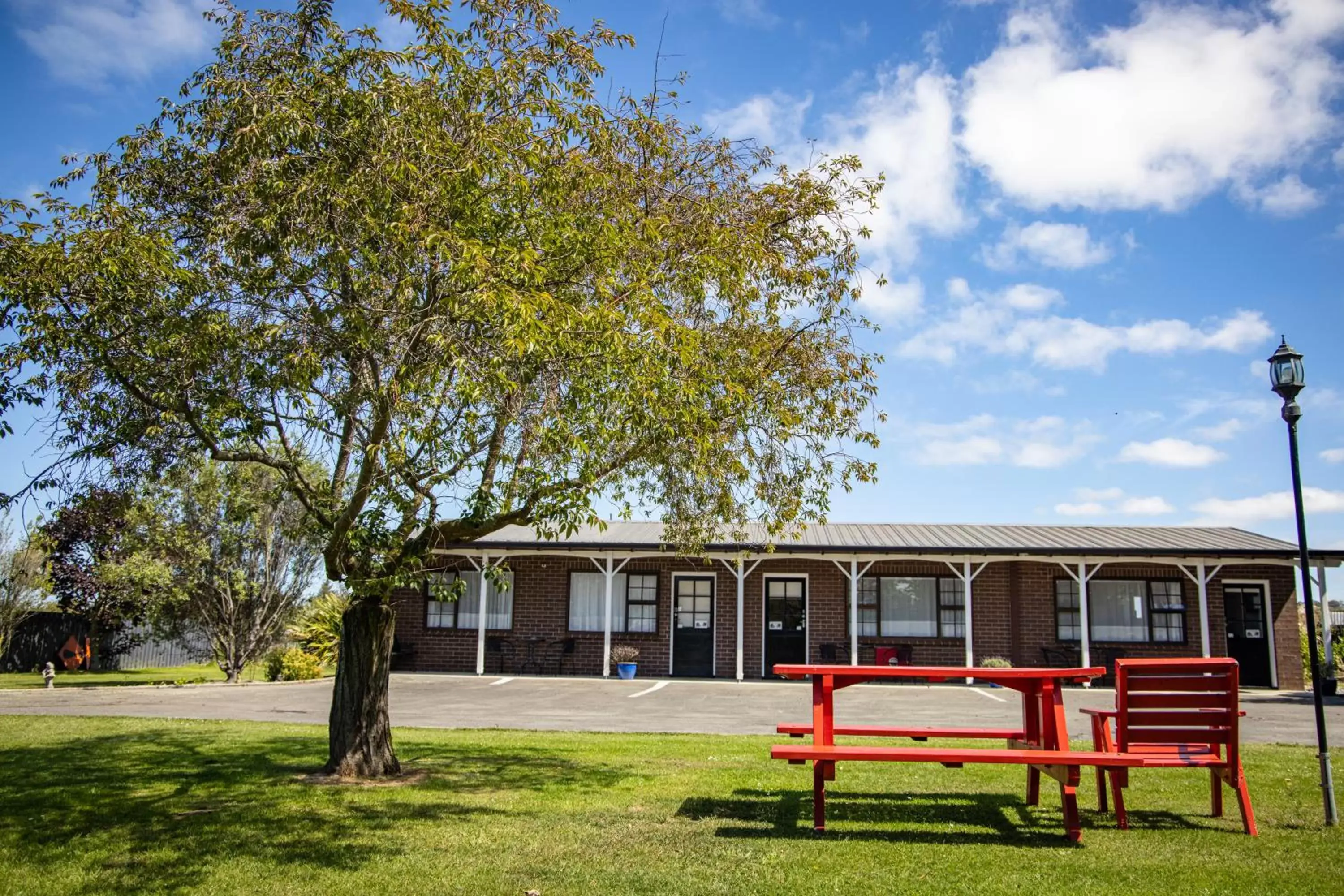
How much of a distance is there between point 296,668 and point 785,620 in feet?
34.8

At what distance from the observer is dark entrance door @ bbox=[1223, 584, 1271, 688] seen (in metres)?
21.2

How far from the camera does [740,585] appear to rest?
2044cm

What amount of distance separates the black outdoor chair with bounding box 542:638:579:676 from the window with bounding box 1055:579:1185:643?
35.9 feet

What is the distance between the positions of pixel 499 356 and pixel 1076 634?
63.5 ft

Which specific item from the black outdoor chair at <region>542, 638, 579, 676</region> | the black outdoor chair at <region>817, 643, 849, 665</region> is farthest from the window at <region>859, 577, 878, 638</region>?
the black outdoor chair at <region>542, 638, 579, 676</region>

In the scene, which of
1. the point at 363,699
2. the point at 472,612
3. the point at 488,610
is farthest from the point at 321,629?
the point at 363,699

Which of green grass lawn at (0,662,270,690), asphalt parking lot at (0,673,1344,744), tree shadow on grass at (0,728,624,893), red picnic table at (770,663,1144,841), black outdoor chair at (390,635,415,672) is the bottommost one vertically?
green grass lawn at (0,662,270,690)

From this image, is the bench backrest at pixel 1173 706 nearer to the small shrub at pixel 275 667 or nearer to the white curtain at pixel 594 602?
the white curtain at pixel 594 602

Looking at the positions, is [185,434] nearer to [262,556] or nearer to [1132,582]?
[262,556]

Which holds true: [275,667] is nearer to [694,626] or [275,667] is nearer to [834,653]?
[694,626]

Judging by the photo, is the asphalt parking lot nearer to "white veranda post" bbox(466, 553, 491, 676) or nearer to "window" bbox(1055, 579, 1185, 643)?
"white veranda post" bbox(466, 553, 491, 676)

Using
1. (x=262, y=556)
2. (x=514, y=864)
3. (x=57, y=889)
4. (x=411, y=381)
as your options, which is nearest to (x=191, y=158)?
(x=411, y=381)

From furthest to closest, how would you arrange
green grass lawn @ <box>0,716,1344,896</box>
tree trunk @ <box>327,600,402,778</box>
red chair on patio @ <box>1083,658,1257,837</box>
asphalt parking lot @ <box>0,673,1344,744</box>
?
1. asphalt parking lot @ <box>0,673,1344,744</box>
2. tree trunk @ <box>327,600,402,778</box>
3. red chair on patio @ <box>1083,658,1257,837</box>
4. green grass lawn @ <box>0,716,1344,896</box>

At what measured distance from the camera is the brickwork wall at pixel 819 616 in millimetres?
21516
